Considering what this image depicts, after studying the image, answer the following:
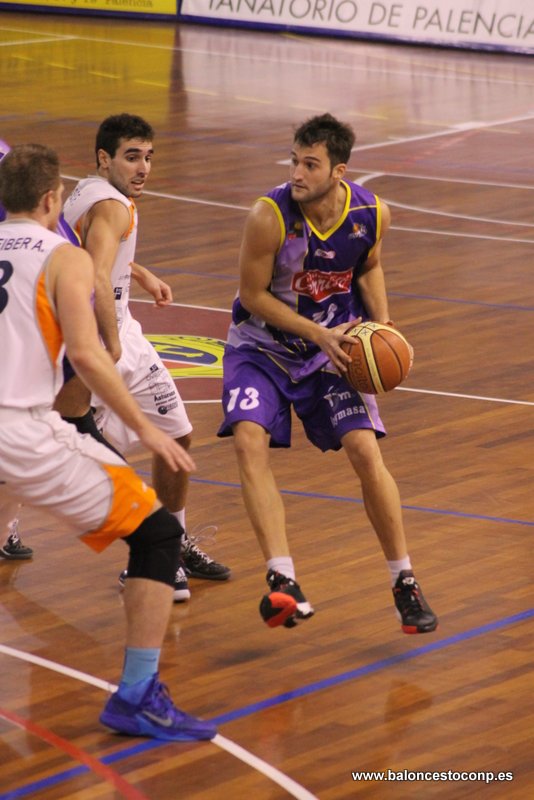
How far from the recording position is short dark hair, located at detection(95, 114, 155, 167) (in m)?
6.70

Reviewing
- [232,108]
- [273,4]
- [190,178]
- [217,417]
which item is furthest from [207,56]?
[217,417]

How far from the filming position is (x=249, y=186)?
15531 millimetres

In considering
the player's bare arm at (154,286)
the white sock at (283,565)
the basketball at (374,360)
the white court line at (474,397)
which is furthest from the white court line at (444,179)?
the white sock at (283,565)

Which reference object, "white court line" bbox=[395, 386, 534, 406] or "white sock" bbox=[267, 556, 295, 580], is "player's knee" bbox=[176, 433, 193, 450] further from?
"white court line" bbox=[395, 386, 534, 406]

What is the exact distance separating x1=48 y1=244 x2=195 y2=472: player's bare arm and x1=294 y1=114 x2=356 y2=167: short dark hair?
5.26 ft

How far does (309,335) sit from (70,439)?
1385 mm

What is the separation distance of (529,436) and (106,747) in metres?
4.03

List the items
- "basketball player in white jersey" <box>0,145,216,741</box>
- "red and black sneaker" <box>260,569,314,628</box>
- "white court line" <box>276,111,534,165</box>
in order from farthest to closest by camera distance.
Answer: "white court line" <box>276,111,534,165</box> < "red and black sneaker" <box>260,569,314,628</box> < "basketball player in white jersey" <box>0,145,216,741</box>

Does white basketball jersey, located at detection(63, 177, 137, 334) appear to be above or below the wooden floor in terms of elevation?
above

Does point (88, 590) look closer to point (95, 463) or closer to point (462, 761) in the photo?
point (95, 463)

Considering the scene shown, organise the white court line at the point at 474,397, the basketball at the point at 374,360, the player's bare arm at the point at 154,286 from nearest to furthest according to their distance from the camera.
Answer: the basketball at the point at 374,360, the player's bare arm at the point at 154,286, the white court line at the point at 474,397

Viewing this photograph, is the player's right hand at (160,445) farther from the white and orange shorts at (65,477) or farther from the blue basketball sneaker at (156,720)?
the blue basketball sneaker at (156,720)

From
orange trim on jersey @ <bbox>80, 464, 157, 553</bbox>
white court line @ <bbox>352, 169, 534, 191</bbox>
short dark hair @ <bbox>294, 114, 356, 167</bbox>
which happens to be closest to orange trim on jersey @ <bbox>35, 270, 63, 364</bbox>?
orange trim on jersey @ <bbox>80, 464, 157, 553</bbox>

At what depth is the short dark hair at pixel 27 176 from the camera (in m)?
5.16
